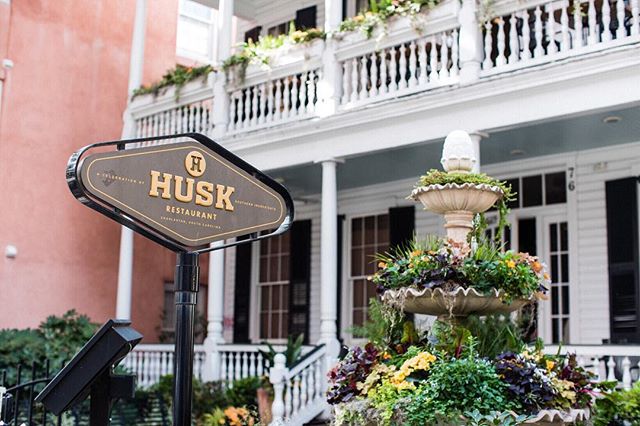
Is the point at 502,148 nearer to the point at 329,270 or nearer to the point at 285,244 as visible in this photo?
the point at 329,270

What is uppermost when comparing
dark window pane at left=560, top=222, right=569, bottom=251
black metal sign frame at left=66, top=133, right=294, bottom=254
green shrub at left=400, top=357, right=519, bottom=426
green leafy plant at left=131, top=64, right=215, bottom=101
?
green leafy plant at left=131, top=64, right=215, bottom=101

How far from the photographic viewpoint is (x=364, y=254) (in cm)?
1407

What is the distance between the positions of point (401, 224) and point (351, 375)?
727cm

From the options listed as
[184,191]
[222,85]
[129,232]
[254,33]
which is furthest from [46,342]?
[184,191]

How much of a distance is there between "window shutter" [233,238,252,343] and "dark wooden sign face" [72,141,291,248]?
35.8 feet

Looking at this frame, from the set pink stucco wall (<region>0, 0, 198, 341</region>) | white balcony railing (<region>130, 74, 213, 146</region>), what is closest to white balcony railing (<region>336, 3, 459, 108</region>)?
white balcony railing (<region>130, 74, 213, 146</region>)

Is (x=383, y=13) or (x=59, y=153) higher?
(x=383, y=13)

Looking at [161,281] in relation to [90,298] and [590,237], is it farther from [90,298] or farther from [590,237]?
[590,237]

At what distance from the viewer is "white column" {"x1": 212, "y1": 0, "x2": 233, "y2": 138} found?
42.1 feet

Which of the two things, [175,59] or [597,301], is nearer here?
[597,301]

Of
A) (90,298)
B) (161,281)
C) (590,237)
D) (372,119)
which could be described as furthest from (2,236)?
(590,237)

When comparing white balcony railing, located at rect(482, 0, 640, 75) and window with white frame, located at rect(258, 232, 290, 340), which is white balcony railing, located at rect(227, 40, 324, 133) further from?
window with white frame, located at rect(258, 232, 290, 340)

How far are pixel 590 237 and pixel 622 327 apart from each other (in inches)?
52.1

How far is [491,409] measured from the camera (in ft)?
17.4
